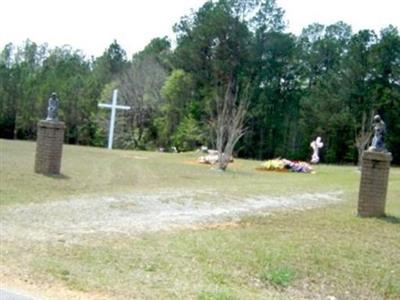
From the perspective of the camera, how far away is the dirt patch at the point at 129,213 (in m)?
8.30

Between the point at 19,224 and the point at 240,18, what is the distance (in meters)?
45.7

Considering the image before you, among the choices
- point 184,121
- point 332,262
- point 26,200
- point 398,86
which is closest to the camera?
point 332,262

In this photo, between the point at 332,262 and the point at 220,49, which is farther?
the point at 220,49

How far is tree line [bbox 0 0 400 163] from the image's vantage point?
151ft

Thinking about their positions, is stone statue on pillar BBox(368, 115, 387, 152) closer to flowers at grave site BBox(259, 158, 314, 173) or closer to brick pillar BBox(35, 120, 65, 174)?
brick pillar BBox(35, 120, 65, 174)

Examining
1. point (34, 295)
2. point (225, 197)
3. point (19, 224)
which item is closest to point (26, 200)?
point (19, 224)

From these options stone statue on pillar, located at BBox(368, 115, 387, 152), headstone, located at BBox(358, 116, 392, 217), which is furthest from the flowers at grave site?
headstone, located at BBox(358, 116, 392, 217)

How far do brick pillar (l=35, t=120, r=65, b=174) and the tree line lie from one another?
2804 cm

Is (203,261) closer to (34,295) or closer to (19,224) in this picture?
(34,295)

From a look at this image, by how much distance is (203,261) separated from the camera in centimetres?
700

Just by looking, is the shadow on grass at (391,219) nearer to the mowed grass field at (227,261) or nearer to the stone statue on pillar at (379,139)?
the mowed grass field at (227,261)

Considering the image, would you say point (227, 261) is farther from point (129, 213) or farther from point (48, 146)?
point (48, 146)

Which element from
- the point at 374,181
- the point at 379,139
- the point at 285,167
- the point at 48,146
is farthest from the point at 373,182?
the point at 285,167

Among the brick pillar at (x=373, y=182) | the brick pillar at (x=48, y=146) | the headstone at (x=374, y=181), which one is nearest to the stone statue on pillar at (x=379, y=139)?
the headstone at (x=374, y=181)
